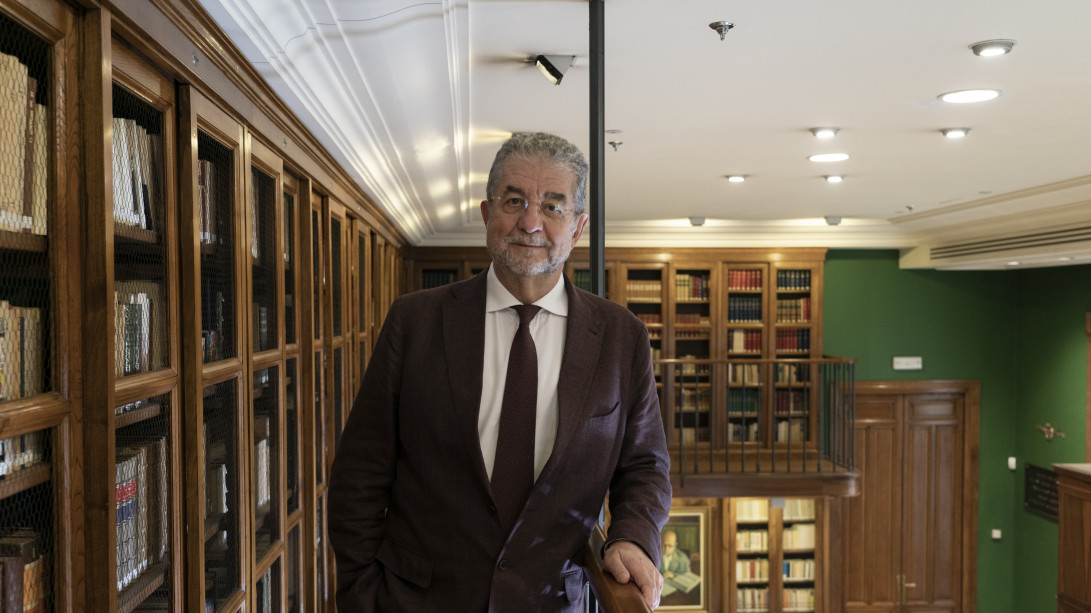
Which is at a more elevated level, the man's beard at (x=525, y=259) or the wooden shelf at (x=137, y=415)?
the man's beard at (x=525, y=259)

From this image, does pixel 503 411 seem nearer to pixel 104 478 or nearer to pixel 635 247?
pixel 104 478

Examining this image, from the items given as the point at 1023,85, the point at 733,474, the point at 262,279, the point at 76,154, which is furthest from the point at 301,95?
the point at 733,474

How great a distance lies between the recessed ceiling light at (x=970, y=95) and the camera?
10.1ft

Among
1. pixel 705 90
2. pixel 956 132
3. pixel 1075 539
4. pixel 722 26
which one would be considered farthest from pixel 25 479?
pixel 1075 539

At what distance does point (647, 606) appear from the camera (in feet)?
3.99

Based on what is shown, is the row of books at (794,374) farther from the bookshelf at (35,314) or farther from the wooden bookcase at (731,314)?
the bookshelf at (35,314)

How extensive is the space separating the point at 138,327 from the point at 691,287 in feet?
24.2

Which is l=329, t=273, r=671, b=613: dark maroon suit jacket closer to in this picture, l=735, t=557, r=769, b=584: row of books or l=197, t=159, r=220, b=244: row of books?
l=197, t=159, r=220, b=244: row of books

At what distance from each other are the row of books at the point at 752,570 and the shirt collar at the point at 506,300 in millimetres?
7769

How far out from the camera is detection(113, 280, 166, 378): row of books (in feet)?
4.66

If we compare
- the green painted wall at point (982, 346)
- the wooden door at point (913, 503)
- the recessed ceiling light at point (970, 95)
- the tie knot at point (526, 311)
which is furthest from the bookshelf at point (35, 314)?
the wooden door at point (913, 503)

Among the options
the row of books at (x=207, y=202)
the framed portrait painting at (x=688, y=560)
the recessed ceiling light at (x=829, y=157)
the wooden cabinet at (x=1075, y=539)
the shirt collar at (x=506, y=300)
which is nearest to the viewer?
the shirt collar at (x=506, y=300)

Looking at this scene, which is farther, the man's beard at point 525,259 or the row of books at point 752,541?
the row of books at point 752,541

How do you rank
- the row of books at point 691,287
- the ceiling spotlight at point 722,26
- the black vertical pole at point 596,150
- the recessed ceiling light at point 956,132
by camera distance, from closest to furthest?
the black vertical pole at point 596,150 → the ceiling spotlight at point 722,26 → the recessed ceiling light at point 956,132 → the row of books at point 691,287
